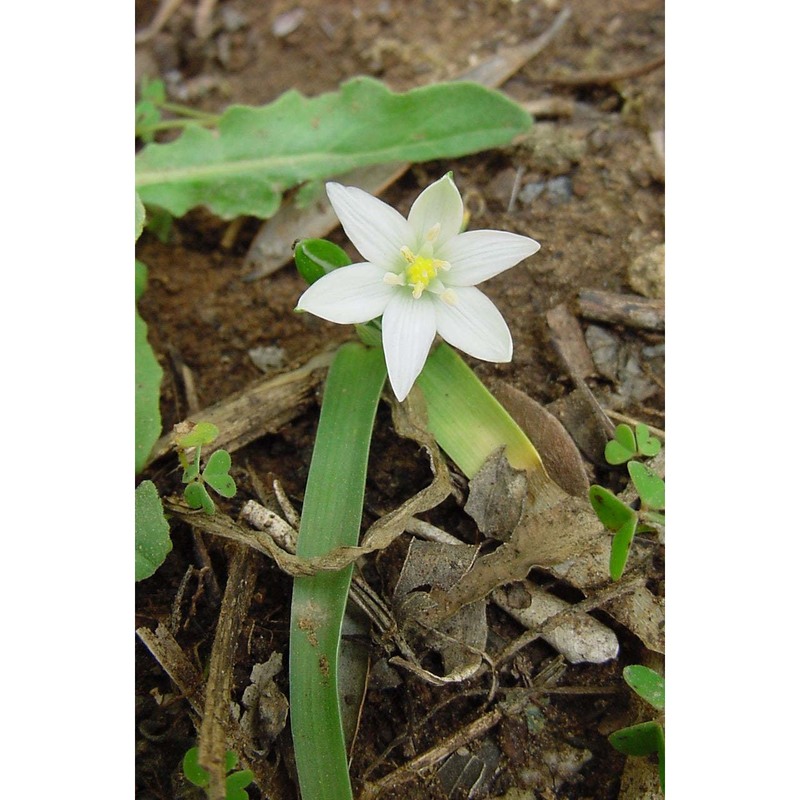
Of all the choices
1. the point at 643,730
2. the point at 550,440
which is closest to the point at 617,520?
the point at 550,440

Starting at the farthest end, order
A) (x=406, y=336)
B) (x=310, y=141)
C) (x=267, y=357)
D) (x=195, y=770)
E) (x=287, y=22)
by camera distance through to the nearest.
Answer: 1. (x=287, y=22)
2. (x=310, y=141)
3. (x=267, y=357)
4. (x=406, y=336)
5. (x=195, y=770)

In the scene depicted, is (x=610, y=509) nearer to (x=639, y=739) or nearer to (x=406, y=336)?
(x=639, y=739)

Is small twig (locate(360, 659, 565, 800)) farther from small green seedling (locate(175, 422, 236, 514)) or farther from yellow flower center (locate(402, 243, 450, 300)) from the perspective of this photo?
yellow flower center (locate(402, 243, 450, 300))

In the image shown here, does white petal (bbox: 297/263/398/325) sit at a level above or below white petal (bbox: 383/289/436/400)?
above

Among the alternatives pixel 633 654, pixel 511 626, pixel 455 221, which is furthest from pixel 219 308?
pixel 633 654

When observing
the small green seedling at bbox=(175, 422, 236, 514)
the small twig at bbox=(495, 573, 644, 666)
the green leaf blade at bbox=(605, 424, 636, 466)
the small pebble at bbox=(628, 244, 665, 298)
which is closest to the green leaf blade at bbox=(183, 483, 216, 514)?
the small green seedling at bbox=(175, 422, 236, 514)

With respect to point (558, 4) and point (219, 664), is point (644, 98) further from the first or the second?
point (219, 664)

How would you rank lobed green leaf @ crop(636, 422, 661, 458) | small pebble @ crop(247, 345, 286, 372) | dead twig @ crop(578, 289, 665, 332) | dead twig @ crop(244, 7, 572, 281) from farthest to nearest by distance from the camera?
1. dead twig @ crop(244, 7, 572, 281)
2. small pebble @ crop(247, 345, 286, 372)
3. dead twig @ crop(578, 289, 665, 332)
4. lobed green leaf @ crop(636, 422, 661, 458)
